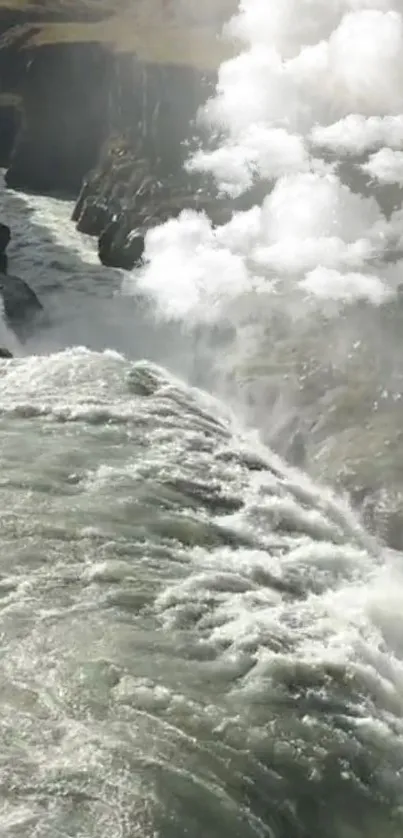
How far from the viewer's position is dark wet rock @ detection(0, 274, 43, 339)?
3072 centimetres

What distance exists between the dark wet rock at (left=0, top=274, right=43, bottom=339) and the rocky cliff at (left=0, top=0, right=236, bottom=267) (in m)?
4.97

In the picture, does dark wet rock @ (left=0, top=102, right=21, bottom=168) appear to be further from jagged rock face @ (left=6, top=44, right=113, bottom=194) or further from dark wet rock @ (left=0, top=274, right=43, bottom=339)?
dark wet rock @ (left=0, top=274, right=43, bottom=339)

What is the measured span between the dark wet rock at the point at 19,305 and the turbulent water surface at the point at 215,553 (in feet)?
2.62

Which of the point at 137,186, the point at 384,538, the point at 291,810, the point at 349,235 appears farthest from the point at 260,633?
the point at 137,186

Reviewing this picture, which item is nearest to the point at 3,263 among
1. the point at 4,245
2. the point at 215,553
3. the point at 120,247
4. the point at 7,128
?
the point at 4,245

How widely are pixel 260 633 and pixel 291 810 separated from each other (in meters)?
2.82

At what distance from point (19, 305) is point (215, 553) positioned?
725 inches

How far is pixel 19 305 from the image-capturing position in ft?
102

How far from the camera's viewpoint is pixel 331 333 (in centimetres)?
2609

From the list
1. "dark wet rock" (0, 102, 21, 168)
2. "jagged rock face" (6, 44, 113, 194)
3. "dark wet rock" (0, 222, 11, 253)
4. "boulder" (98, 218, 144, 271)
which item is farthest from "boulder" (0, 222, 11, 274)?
"dark wet rock" (0, 102, 21, 168)

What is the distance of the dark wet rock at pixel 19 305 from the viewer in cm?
3072

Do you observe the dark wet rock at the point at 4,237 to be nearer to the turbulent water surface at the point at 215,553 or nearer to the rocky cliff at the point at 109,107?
the rocky cliff at the point at 109,107

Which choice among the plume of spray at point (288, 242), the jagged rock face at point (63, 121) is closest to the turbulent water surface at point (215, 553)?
the plume of spray at point (288, 242)

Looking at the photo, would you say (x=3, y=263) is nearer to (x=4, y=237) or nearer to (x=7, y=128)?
(x=4, y=237)
